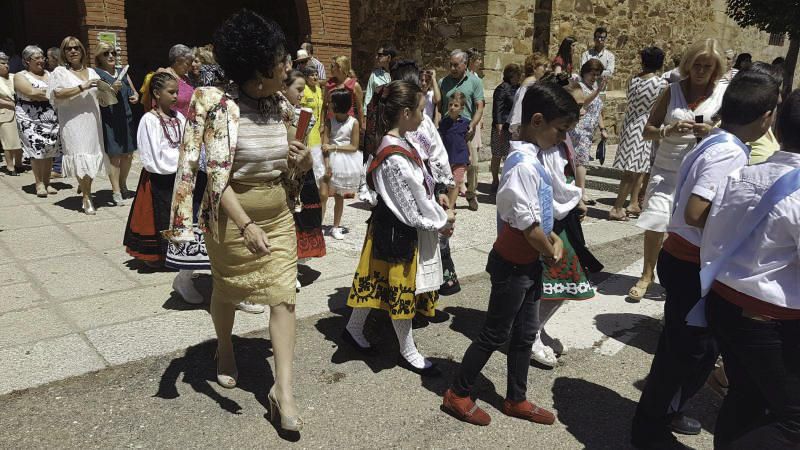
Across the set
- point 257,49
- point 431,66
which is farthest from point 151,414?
point 431,66

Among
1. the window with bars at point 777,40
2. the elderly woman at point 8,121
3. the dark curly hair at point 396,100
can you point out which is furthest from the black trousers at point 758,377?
the window with bars at point 777,40

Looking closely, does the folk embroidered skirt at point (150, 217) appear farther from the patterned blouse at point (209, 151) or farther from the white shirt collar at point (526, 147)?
the white shirt collar at point (526, 147)

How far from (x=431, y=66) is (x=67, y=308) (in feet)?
29.2

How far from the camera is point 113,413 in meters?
2.89

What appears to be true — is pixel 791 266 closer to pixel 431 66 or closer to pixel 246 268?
pixel 246 268

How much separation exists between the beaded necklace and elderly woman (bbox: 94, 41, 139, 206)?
2.65m

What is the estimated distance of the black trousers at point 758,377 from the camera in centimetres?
213

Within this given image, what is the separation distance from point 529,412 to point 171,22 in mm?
16640

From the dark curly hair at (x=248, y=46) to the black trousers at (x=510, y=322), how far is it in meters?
1.37

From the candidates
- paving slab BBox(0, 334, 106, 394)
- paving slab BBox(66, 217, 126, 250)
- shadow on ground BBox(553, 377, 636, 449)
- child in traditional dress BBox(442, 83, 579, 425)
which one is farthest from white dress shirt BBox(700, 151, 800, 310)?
paving slab BBox(66, 217, 126, 250)

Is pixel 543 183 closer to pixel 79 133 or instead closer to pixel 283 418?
pixel 283 418

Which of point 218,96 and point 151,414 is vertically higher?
point 218,96

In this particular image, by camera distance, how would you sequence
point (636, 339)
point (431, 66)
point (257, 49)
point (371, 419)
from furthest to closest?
point (431, 66)
point (636, 339)
point (371, 419)
point (257, 49)

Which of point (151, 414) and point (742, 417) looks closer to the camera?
point (742, 417)
